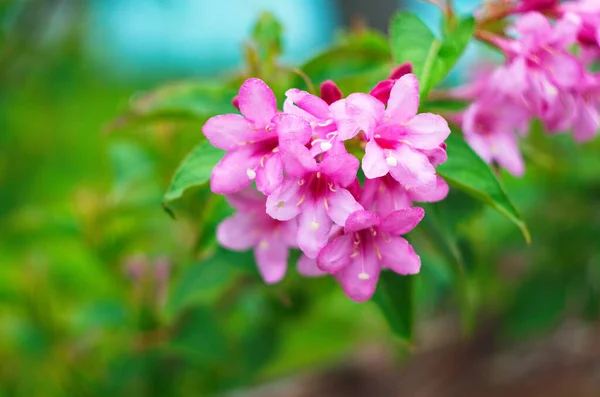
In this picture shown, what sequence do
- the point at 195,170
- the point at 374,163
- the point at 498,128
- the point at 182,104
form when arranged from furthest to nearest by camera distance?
the point at 182,104 → the point at 498,128 → the point at 195,170 → the point at 374,163

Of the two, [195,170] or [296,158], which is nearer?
[296,158]

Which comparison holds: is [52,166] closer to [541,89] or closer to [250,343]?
[250,343]

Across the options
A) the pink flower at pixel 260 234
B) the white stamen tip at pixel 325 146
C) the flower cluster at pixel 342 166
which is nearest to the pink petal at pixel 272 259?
the pink flower at pixel 260 234

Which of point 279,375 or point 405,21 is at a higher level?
point 405,21

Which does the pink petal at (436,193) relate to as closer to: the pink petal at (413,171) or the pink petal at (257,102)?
the pink petal at (413,171)

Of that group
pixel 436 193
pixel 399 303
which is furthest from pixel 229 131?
pixel 399 303

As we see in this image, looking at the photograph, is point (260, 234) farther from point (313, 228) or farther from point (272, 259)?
point (313, 228)

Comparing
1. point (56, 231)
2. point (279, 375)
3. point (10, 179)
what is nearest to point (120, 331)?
point (56, 231)
